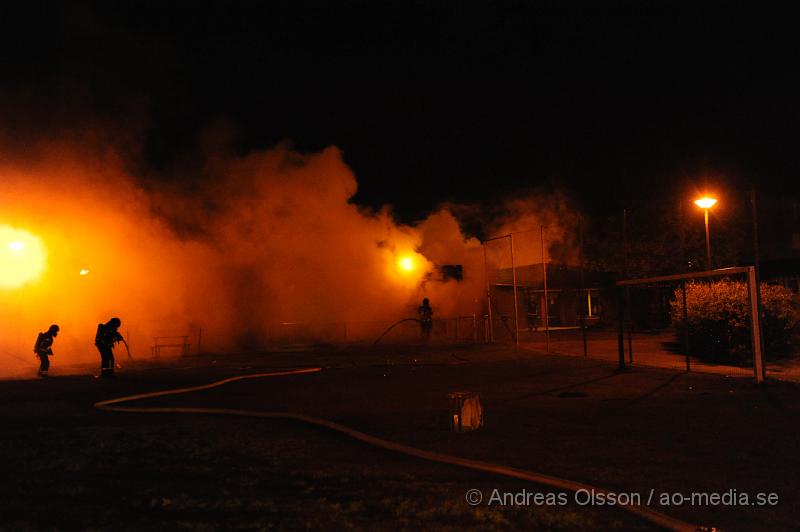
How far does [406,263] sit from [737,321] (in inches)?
557

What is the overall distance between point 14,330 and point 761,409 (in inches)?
983

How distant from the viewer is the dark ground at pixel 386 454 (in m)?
5.52

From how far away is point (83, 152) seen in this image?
23.7 metres

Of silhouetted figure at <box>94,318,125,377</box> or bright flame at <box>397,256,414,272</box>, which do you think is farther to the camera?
bright flame at <box>397,256,414,272</box>

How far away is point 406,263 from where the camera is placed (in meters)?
28.0

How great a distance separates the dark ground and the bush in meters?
3.73

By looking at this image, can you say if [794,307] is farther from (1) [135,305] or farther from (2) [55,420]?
(1) [135,305]

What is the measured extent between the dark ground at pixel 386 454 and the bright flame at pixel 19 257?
1194 cm

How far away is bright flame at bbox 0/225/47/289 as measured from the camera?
23.8m

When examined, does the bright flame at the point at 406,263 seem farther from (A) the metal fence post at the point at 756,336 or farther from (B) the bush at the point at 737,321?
(A) the metal fence post at the point at 756,336

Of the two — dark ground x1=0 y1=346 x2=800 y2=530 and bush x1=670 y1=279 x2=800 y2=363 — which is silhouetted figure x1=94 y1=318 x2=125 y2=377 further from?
bush x1=670 y1=279 x2=800 y2=363

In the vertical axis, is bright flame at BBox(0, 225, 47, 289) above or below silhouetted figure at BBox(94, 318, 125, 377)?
above

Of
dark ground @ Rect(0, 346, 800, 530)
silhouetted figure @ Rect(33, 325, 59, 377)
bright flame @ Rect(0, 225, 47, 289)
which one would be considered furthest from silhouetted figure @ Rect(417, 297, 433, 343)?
bright flame @ Rect(0, 225, 47, 289)

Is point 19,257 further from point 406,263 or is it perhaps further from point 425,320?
point 425,320
